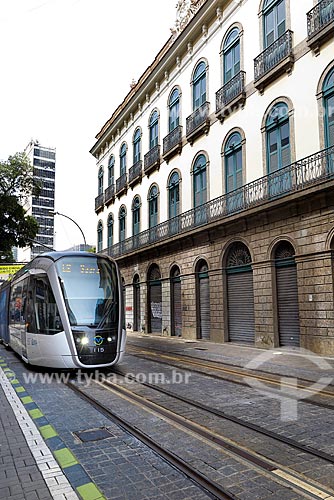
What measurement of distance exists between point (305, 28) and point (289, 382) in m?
12.9

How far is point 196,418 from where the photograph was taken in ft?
21.1

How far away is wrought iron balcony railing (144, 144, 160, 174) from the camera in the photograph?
27.3 meters

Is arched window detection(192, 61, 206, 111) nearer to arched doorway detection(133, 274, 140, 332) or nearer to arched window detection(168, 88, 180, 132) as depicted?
arched window detection(168, 88, 180, 132)

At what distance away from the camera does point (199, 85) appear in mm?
23094

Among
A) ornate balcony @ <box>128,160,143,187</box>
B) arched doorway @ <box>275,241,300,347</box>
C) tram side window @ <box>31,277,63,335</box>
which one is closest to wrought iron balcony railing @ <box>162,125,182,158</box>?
ornate balcony @ <box>128,160,143,187</box>

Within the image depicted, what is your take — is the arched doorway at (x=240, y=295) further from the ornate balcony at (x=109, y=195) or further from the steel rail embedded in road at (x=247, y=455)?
the ornate balcony at (x=109, y=195)

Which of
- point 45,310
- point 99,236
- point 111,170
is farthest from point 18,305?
point 99,236

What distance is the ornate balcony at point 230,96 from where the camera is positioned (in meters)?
19.2

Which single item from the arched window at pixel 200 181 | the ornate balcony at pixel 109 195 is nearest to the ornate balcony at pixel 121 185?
the ornate balcony at pixel 109 195

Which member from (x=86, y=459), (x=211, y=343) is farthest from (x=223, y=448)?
(x=211, y=343)

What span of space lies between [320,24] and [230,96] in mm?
5504

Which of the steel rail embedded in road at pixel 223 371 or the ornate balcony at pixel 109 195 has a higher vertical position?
the ornate balcony at pixel 109 195

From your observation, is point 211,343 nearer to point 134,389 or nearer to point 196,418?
point 134,389

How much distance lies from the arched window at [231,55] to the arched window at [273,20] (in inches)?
73.5
